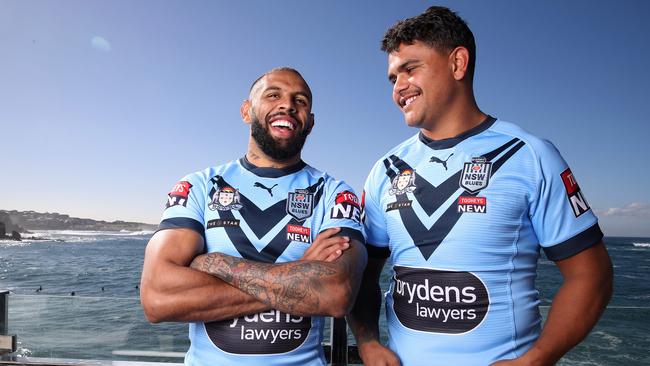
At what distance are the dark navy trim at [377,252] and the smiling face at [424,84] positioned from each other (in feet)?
1.71

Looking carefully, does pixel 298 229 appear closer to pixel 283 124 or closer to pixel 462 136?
pixel 283 124

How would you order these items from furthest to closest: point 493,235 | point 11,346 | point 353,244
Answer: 1. point 11,346
2. point 353,244
3. point 493,235

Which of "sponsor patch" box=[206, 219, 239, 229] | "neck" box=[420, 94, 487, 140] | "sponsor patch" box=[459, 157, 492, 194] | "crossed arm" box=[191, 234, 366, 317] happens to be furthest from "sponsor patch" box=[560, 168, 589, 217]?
"sponsor patch" box=[206, 219, 239, 229]

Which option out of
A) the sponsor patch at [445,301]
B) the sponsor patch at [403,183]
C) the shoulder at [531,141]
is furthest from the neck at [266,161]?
the shoulder at [531,141]

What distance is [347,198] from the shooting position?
1.91 meters

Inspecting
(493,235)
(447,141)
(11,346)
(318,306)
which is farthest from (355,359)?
(11,346)

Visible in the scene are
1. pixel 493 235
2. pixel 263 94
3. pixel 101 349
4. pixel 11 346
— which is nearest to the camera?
pixel 493 235

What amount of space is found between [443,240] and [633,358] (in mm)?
2241

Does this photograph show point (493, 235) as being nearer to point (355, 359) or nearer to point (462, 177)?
point (462, 177)

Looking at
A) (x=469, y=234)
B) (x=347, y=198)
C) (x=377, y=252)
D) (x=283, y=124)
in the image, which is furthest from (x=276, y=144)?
(x=469, y=234)

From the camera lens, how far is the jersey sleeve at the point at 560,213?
1.54 metres

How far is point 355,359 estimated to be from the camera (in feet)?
7.13

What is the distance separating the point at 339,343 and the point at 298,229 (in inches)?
26.0

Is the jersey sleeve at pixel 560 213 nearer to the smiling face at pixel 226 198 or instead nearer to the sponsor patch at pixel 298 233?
the sponsor patch at pixel 298 233
